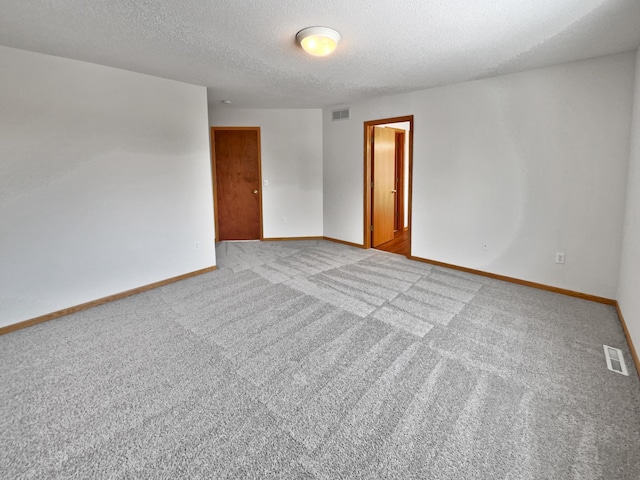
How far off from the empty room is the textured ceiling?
30 mm

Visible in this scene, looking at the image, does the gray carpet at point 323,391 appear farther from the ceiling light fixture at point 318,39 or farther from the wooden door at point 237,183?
the wooden door at point 237,183

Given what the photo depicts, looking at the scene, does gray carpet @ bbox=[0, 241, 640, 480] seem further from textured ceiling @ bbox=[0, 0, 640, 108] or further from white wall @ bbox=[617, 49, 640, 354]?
textured ceiling @ bbox=[0, 0, 640, 108]

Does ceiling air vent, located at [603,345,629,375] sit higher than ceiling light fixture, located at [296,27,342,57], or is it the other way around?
ceiling light fixture, located at [296,27,342,57]

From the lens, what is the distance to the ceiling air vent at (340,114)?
5406 mm

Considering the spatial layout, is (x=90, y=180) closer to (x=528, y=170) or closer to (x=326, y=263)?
(x=326, y=263)

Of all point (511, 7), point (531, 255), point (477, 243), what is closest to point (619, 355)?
point (531, 255)

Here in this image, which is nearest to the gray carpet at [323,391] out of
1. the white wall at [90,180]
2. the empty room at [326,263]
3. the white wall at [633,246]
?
the empty room at [326,263]

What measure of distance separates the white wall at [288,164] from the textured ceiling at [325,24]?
2.18m

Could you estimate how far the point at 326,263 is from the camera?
4.67 meters

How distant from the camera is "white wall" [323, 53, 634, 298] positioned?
9.98 ft

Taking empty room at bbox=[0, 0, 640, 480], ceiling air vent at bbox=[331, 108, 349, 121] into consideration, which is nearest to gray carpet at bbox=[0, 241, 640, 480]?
empty room at bbox=[0, 0, 640, 480]

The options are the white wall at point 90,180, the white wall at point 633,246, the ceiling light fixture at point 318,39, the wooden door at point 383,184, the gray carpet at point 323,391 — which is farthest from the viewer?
the wooden door at point 383,184

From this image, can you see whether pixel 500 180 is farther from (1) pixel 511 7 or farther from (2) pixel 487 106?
(1) pixel 511 7

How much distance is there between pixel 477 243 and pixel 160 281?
4.14 metres
